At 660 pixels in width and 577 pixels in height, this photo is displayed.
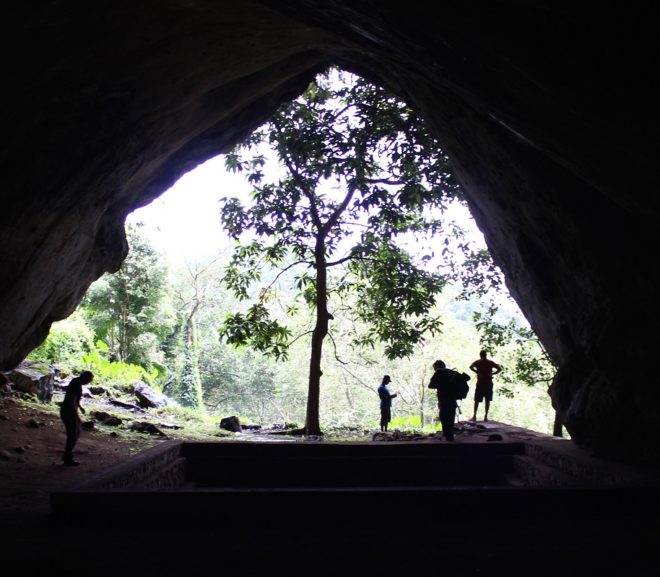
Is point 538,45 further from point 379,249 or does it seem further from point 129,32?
point 379,249

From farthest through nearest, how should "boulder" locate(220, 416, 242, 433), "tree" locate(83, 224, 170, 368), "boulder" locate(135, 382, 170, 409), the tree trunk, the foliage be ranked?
"tree" locate(83, 224, 170, 368)
the foliage
"boulder" locate(135, 382, 170, 409)
"boulder" locate(220, 416, 242, 433)
the tree trunk

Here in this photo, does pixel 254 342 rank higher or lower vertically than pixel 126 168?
lower

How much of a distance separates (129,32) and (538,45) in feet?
16.8

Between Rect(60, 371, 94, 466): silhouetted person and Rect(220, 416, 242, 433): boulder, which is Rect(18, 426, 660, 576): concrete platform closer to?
Rect(60, 371, 94, 466): silhouetted person

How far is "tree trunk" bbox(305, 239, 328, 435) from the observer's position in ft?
47.0

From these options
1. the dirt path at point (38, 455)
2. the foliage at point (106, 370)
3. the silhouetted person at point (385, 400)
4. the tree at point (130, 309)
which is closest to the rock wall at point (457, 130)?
the dirt path at point (38, 455)

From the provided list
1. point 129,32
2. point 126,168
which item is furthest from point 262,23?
point 126,168

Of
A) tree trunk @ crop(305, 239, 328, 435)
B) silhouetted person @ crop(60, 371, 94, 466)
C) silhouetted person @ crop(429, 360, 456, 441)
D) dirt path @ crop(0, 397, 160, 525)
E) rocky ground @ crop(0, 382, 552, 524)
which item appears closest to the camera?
dirt path @ crop(0, 397, 160, 525)

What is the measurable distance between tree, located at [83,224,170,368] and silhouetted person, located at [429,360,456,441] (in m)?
16.9

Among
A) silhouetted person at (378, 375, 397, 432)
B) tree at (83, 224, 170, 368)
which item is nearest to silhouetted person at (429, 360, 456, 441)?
silhouetted person at (378, 375, 397, 432)

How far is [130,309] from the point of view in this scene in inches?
937

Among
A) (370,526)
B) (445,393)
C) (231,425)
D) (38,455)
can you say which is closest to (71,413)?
(38,455)

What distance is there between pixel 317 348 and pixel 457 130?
7.69m

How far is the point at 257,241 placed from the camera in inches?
627
